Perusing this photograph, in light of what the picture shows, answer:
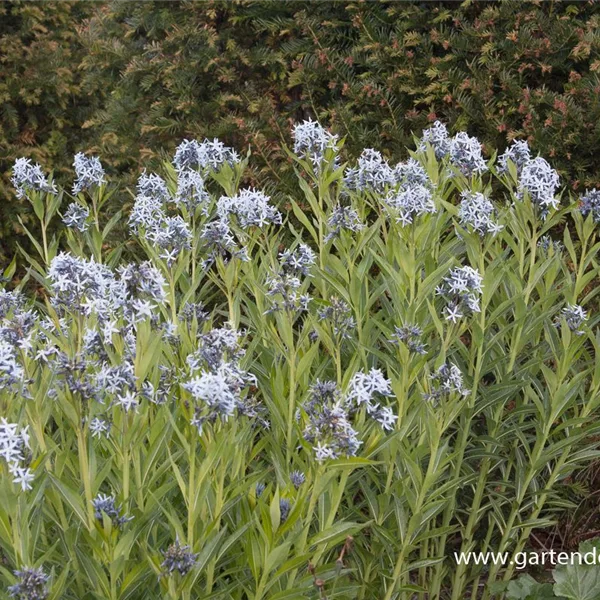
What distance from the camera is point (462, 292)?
9.89ft

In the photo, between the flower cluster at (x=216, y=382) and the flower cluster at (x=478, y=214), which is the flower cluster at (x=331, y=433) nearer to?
the flower cluster at (x=216, y=382)

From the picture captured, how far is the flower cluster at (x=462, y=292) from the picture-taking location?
2.97 meters

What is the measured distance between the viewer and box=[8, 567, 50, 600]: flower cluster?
7.39 feet

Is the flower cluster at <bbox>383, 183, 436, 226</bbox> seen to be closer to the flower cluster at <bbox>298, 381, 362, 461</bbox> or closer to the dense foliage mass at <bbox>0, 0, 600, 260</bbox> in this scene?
the flower cluster at <bbox>298, 381, 362, 461</bbox>

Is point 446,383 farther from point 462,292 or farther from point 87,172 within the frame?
point 87,172

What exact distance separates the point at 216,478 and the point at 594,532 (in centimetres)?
232

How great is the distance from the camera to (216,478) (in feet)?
9.01

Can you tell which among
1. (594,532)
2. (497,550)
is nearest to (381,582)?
(497,550)

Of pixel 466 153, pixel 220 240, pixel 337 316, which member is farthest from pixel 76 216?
pixel 466 153

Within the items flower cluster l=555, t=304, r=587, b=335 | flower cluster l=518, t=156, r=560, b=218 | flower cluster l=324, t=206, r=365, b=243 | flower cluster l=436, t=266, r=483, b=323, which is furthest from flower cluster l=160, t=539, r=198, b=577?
flower cluster l=518, t=156, r=560, b=218

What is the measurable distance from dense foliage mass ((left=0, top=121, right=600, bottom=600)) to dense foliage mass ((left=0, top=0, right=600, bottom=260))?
38.6 inches

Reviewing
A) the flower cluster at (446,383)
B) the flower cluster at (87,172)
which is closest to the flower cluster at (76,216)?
the flower cluster at (87,172)

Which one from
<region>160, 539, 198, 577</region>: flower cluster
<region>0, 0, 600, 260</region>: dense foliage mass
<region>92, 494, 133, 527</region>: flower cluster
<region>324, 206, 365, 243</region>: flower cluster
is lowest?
<region>160, 539, 198, 577</region>: flower cluster

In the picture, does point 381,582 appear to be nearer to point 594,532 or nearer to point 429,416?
point 429,416
